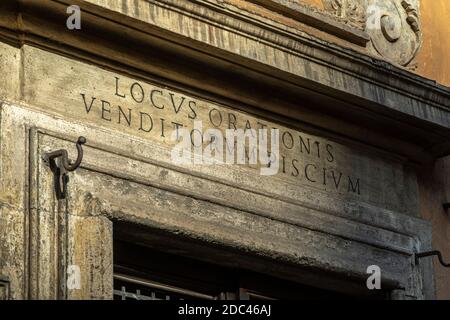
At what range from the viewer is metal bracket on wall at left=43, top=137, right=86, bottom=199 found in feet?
27.5

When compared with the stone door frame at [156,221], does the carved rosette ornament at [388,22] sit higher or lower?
higher

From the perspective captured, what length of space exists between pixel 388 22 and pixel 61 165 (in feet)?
8.01

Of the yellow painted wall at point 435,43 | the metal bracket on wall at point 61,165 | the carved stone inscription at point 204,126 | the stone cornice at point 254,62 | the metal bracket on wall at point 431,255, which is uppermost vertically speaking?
the yellow painted wall at point 435,43

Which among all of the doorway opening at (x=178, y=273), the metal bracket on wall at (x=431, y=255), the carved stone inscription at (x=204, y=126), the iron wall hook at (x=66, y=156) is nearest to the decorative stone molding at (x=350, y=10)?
→ the carved stone inscription at (x=204, y=126)

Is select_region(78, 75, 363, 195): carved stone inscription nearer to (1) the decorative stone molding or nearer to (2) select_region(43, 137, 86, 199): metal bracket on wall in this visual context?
(2) select_region(43, 137, 86, 199): metal bracket on wall

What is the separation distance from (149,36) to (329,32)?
1339 mm

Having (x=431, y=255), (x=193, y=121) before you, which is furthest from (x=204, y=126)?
(x=431, y=255)

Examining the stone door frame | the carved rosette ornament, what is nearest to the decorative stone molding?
the carved rosette ornament

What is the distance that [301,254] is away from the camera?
9.30 meters

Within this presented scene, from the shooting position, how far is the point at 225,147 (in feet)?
30.3

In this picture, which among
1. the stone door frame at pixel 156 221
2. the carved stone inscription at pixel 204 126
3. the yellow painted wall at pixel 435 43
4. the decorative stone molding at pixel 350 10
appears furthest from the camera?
the yellow painted wall at pixel 435 43

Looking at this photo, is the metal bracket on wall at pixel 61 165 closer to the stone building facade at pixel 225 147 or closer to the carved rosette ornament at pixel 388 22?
the stone building facade at pixel 225 147

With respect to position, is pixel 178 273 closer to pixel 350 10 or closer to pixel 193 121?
pixel 193 121

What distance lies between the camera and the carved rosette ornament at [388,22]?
10055 mm
